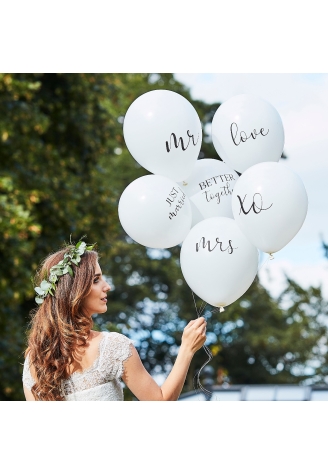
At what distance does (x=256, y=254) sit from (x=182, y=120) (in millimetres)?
602

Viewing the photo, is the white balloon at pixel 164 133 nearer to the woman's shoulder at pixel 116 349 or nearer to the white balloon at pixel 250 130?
the white balloon at pixel 250 130

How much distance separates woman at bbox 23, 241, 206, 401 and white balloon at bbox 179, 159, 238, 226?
0.66 m

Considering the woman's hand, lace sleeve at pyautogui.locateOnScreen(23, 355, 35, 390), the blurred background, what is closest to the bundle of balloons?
the woman's hand

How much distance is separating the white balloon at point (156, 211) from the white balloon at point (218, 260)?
8 cm

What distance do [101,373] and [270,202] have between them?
0.86m

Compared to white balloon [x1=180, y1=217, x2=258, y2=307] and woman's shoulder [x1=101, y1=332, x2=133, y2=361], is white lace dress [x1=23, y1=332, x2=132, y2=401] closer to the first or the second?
woman's shoulder [x1=101, y1=332, x2=133, y2=361]

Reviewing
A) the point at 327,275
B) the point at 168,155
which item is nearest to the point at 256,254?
the point at 168,155

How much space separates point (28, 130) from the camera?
6.72 meters

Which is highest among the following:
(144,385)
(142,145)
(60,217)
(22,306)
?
(142,145)

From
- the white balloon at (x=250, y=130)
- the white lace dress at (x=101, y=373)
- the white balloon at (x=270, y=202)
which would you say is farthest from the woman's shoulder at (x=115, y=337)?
the white balloon at (x=250, y=130)

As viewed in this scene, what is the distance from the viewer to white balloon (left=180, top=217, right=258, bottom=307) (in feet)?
8.11

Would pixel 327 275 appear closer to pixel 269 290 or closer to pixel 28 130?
pixel 269 290

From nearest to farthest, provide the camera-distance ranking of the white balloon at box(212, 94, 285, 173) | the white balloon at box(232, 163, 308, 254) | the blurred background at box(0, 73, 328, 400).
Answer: the white balloon at box(232, 163, 308, 254) → the white balloon at box(212, 94, 285, 173) → the blurred background at box(0, 73, 328, 400)

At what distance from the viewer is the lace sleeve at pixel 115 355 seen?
6.93 ft
